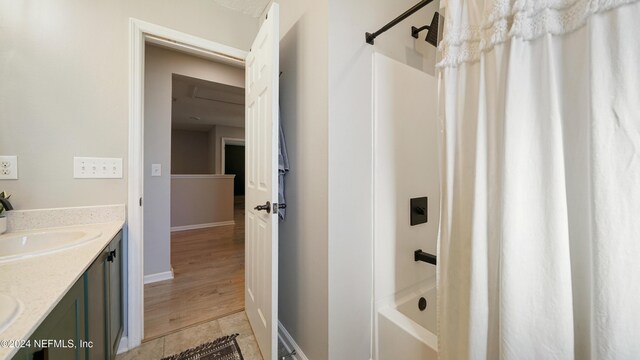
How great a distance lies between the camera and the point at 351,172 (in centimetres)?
121

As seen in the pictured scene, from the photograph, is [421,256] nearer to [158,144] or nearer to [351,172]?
[351,172]

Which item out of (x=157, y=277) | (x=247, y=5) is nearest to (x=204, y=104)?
(x=247, y=5)

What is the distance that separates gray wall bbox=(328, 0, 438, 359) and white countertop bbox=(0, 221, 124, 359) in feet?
3.02

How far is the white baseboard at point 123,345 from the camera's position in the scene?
4.69 ft

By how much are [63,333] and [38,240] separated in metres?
0.81

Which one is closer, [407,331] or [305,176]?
[407,331]

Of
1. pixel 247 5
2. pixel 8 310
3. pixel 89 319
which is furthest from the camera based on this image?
pixel 247 5

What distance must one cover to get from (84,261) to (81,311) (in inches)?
6.5

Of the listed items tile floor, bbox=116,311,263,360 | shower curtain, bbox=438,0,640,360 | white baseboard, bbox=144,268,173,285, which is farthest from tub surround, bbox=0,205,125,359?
white baseboard, bbox=144,268,173,285

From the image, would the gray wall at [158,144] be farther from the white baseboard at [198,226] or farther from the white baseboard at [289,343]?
the white baseboard at [198,226]

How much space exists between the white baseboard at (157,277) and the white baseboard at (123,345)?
3.10 feet

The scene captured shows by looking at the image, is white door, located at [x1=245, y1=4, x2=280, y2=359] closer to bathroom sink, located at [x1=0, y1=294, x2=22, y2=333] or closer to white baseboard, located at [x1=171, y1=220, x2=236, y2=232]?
bathroom sink, located at [x1=0, y1=294, x2=22, y2=333]

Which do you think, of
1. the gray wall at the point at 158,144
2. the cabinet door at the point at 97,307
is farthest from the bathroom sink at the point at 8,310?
the gray wall at the point at 158,144

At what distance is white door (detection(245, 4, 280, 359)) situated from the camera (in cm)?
118
